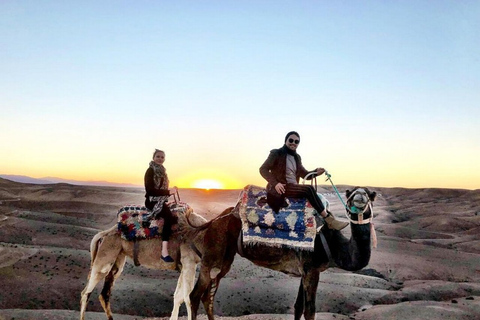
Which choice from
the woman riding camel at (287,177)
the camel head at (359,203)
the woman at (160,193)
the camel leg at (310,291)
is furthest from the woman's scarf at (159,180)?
the camel head at (359,203)

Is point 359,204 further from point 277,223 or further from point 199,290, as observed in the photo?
point 199,290

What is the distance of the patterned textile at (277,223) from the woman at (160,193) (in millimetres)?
1633

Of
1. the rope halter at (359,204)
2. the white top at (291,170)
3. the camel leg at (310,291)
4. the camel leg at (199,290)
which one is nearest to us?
the rope halter at (359,204)

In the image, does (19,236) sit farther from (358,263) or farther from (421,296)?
(358,263)

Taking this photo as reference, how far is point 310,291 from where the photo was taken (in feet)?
26.6

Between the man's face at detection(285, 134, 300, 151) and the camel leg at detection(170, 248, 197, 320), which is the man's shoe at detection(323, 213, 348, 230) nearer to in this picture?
the man's face at detection(285, 134, 300, 151)

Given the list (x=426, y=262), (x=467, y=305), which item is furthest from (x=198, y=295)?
(x=426, y=262)

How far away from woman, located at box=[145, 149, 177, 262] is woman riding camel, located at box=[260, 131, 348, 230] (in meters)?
2.18

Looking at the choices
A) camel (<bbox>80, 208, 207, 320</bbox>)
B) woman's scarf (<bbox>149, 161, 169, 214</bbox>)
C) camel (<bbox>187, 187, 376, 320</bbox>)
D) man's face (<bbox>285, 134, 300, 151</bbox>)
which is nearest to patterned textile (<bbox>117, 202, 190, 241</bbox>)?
camel (<bbox>80, 208, 207, 320</bbox>)

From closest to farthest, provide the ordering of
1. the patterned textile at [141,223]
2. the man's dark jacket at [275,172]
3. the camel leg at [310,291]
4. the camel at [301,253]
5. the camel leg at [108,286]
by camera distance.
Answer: the camel at [301,253]
the camel leg at [310,291]
the man's dark jacket at [275,172]
the patterned textile at [141,223]
the camel leg at [108,286]

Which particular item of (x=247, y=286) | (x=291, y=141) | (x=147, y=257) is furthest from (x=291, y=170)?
(x=247, y=286)

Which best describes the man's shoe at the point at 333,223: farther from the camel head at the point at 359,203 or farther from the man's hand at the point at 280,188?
the man's hand at the point at 280,188

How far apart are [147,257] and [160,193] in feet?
4.76

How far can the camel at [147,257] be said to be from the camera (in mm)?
9297
